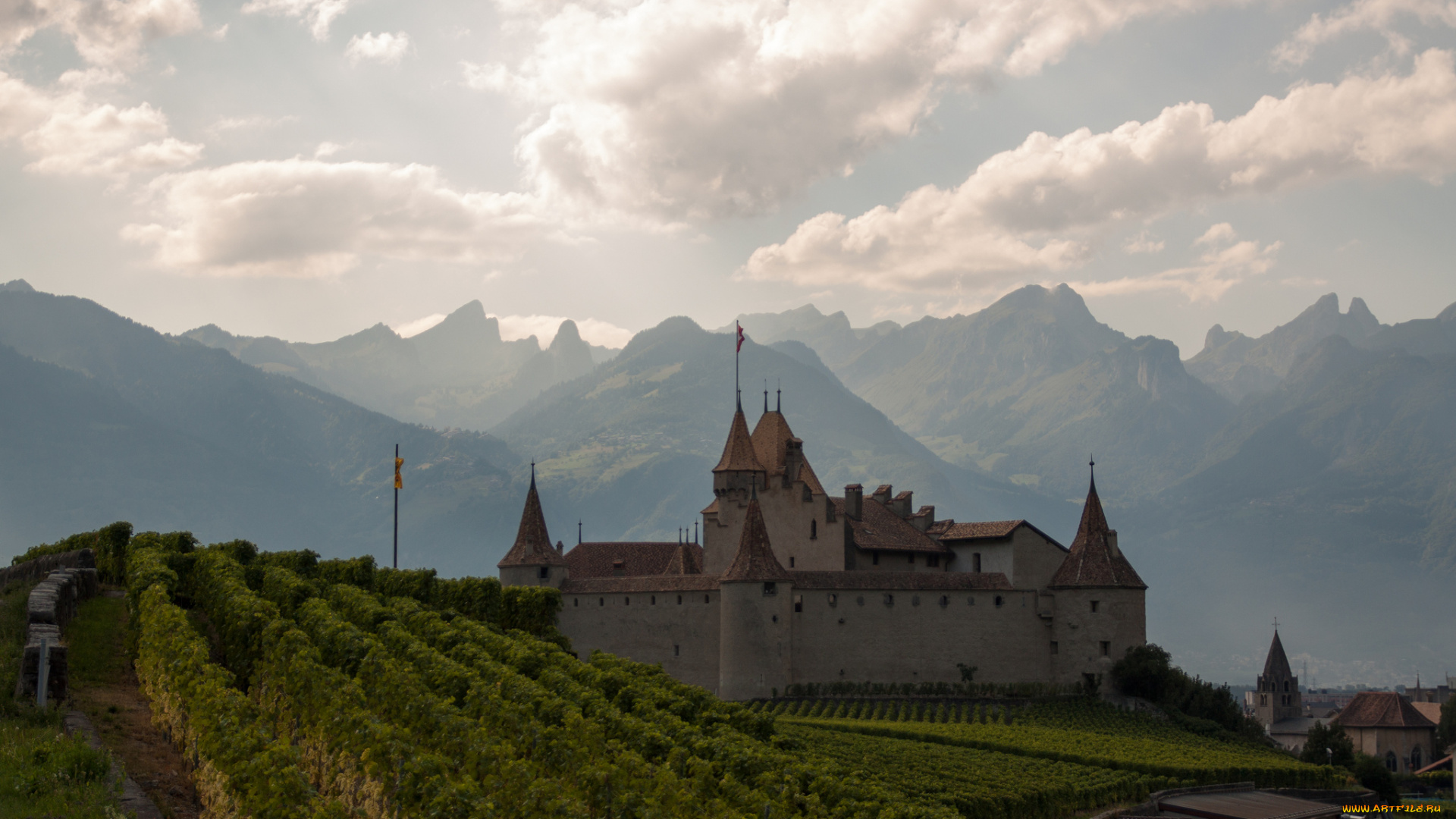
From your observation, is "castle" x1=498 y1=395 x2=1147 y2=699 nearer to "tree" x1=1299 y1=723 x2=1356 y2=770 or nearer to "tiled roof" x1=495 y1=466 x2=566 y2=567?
"tiled roof" x1=495 y1=466 x2=566 y2=567

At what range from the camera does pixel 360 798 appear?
1016 inches

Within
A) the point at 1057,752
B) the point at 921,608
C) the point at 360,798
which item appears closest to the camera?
the point at 360,798

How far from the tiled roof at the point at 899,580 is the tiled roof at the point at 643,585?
497 centimetres

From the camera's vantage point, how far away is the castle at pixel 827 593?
239 feet

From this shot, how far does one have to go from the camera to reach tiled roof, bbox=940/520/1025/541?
78.8 metres

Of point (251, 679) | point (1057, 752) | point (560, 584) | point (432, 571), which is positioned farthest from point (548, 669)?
point (560, 584)

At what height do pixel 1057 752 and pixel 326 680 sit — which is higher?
pixel 326 680

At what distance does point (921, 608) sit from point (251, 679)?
48.1m

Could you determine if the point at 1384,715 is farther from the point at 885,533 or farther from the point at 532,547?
the point at 532,547

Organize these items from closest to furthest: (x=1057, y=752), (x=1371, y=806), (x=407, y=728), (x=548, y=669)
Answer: (x=407, y=728)
(x=548, y=669)
(x=1057, y=752)
(x=1371, y=806)

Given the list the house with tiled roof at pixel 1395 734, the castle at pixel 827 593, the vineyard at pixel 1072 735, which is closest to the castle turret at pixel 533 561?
the castle at pixel 827 593

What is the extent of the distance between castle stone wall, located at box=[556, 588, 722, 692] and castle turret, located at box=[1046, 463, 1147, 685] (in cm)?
2026

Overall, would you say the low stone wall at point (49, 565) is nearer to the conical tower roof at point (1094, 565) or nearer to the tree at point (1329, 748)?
the conical tower roof at point (1094, 565)

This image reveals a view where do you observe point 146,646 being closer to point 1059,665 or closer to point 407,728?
point 407,728
